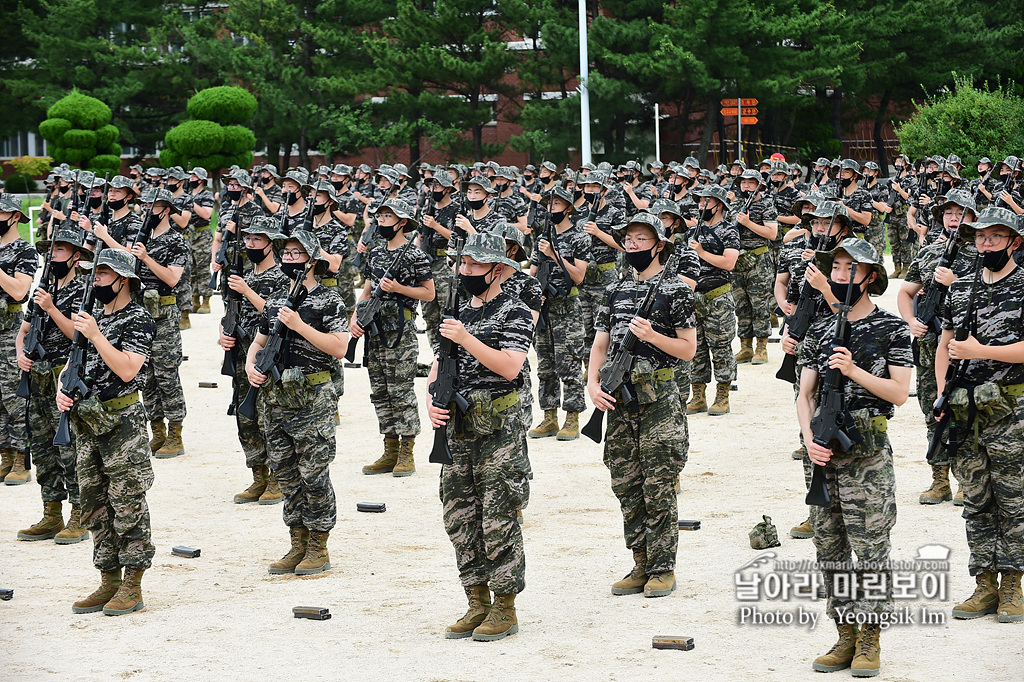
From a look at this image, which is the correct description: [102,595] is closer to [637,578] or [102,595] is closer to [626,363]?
[637,578]

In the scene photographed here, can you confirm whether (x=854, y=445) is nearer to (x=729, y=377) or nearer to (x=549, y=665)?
(x=549, y=665)

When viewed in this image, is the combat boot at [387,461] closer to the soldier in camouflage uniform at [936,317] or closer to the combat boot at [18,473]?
the combat boot at [18,473]

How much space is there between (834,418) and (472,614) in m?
2.45

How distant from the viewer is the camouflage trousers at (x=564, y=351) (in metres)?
12.7

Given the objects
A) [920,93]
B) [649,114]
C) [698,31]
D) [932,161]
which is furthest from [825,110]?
[932,161]

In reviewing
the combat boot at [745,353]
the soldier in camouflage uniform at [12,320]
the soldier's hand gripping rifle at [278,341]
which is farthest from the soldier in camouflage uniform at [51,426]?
the combat boot at [745,353]

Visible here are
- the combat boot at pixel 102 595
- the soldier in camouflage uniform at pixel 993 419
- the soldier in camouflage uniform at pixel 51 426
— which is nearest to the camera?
the soldier in camouflage uniform at pixel 993 419

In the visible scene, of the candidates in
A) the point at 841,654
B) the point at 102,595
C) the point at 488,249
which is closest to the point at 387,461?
the point at 102,595

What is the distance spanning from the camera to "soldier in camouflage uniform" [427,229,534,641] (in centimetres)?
732

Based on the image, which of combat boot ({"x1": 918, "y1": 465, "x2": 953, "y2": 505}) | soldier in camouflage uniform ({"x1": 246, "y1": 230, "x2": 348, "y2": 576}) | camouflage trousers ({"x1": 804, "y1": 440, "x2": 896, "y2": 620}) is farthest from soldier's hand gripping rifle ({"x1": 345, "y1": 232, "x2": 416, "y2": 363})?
camouflage trousers ({"x1": 804, "y1": 440, "x2": 896, "y2": 620})

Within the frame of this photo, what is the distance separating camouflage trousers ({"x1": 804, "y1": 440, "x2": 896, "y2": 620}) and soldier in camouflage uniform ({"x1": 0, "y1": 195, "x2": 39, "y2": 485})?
710 centimetres

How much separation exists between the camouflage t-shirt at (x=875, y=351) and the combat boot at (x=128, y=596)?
4.35 metres

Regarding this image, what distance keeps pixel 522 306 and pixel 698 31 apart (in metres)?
31.8

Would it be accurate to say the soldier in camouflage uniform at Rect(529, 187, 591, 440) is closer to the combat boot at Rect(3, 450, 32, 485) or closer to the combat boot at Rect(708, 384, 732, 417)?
the combat boot at Rect(708, 384, 732, 417)
